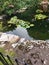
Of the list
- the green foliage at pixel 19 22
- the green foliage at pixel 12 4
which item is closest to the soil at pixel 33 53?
the green foliage at pixel 19 22

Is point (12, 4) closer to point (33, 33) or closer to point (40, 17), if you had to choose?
point (40, 17)

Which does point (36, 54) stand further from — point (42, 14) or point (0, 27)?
point (42, 14)

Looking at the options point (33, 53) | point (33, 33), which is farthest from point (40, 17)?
point (33, 53)

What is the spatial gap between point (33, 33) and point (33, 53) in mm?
5384

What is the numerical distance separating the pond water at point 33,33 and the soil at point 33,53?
115 inches

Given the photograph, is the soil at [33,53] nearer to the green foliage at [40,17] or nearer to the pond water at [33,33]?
the pond water at [33,33]

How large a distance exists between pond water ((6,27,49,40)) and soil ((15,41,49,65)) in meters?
2.93

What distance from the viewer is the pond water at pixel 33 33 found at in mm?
15247

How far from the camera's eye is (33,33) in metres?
16.2

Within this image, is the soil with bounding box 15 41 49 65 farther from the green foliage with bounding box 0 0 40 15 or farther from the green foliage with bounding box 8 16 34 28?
the green foliage with bounding box 0 0 40 15

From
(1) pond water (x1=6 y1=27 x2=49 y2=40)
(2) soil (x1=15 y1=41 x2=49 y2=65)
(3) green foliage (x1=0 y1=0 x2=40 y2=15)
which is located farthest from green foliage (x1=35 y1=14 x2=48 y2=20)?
(2) soil (x1=15 y1=41 x2=49 y2=65)

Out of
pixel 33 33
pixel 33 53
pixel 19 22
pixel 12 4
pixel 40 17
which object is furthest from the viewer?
pixel 12 4

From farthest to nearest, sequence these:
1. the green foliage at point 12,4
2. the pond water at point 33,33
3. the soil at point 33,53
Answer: the green foliage at point 12,4
the pond water at point 33,33
the soil at point 33,53

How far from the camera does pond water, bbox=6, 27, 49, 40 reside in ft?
50.0
